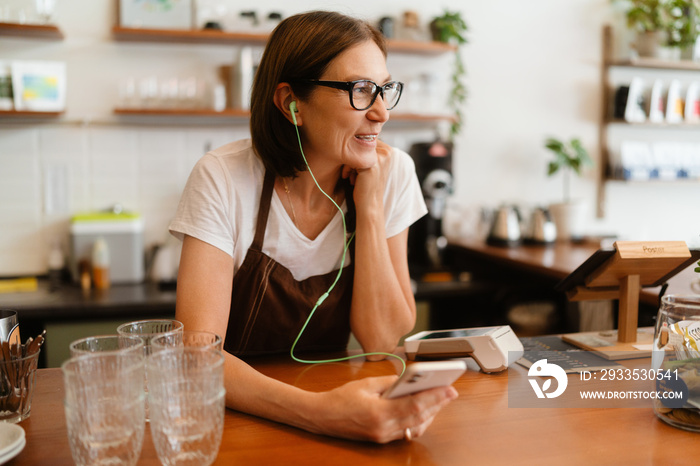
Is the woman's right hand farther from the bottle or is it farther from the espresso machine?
the espresso machine

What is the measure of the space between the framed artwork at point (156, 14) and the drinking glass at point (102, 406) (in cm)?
264

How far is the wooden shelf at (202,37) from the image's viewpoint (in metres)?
2.97

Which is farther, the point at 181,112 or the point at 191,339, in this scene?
the point at 181,112

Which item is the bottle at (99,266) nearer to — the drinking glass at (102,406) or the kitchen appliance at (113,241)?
the kitchen appliance at (113,241)

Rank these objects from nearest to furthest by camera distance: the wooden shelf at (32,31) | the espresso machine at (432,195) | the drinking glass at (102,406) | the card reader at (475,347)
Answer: the drinking glass at (102,406), the card reader at (475,347), the wooden shelf at (32,31), the espresso machine at (432,195)

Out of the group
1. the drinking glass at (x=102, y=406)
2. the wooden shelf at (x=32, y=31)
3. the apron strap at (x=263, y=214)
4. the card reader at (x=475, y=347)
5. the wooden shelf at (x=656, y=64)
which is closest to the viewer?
the drinking glass at (x=102, y=406)

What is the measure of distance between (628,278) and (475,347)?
40 centimetres

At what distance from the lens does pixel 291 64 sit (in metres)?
1.47

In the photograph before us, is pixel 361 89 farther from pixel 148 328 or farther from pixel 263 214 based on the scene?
pixel 148 328

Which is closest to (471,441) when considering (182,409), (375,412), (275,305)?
(375,412)

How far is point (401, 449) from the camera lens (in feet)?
2.98

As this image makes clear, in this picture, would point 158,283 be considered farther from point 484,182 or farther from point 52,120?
point 484,182

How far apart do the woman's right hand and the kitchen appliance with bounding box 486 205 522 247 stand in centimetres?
250

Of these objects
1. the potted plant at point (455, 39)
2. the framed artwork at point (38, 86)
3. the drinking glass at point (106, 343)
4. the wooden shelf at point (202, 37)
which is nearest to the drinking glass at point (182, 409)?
the drinking glass at point (106, 343)
